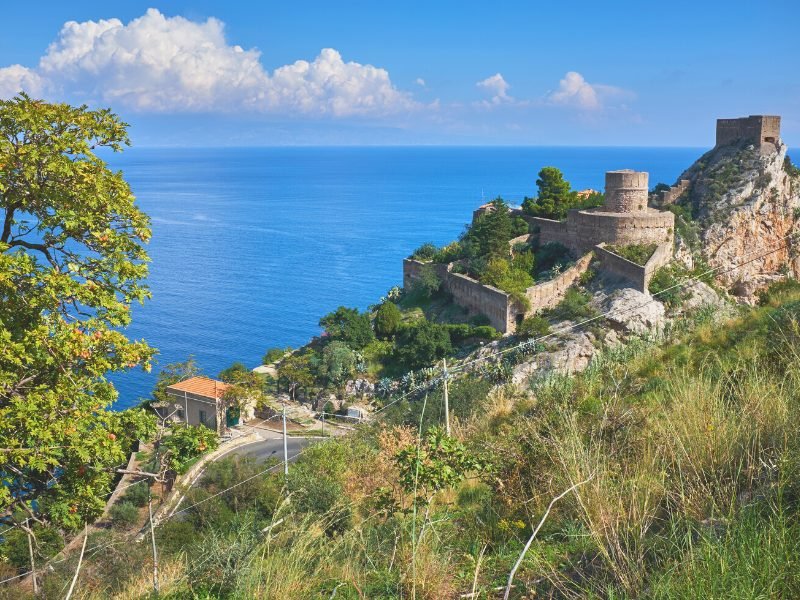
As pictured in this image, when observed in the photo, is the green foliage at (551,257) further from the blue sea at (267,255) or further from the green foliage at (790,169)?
the blue sea at (267,255)

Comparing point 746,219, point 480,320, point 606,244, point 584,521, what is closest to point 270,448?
point 480,320

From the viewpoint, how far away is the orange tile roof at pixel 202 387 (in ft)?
92.5

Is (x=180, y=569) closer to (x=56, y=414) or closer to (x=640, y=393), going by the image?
(x=56, y=414)

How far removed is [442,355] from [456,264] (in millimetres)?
6194

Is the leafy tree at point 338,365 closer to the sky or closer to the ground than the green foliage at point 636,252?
closer to the ground

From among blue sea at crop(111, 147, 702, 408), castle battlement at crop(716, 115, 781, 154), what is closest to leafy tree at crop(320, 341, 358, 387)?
blue sea at crop(111, 147, 702, 408)

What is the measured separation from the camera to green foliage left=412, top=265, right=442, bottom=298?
32.7 m

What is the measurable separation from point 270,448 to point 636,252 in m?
15.1

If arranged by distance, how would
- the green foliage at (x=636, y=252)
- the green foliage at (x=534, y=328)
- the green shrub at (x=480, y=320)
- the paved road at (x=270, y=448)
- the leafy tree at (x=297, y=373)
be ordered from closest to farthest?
the paved road at (x=270, y=448), the green foliage at (x=534, y=328), the green foliage at (x=636, y=252), the green shrub at (x=480, y=320), the leafy tree at (x=297, y=373)

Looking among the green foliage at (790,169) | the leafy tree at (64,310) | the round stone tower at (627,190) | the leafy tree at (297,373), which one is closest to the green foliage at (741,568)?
the leafy tree at (64,310)

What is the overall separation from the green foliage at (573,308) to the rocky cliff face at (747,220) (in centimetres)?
548

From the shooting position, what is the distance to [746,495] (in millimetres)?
3988

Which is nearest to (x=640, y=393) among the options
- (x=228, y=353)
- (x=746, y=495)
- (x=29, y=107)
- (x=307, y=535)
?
(x=746, y=495)

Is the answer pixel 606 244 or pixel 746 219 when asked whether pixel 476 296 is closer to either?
pixel 606 244
